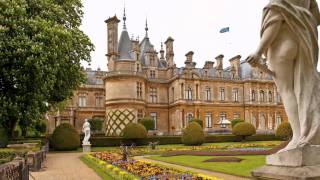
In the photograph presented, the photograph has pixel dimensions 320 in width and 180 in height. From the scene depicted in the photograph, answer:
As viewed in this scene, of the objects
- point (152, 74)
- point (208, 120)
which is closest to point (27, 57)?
point (152, 74)

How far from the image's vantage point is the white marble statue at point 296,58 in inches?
160

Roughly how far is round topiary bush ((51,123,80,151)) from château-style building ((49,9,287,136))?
1314cm

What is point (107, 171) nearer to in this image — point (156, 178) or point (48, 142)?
point (156, 178)

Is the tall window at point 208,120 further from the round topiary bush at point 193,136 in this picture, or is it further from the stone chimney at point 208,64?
→ the round topiary bush at point 193,136

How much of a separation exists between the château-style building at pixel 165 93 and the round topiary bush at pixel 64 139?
1314cm

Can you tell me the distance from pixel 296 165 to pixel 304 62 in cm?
117

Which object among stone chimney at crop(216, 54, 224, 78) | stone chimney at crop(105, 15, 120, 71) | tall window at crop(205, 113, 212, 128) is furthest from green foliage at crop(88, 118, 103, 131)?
stone chimney at crop(216, 54, 224, 78)

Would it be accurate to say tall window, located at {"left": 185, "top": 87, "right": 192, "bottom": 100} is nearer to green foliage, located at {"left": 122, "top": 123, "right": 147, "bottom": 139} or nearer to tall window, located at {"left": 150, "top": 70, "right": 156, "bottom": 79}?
tall window, located at {"left": 150, "top": 70, "right": 156, "bottom": 79}

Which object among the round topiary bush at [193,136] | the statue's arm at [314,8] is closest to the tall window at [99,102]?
the round topiary bush at [193,136]

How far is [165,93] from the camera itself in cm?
5312

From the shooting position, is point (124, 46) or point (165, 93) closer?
point (124, 46)

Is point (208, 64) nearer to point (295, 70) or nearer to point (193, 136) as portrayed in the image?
point (193, 136)

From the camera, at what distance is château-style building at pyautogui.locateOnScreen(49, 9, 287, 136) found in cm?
4562

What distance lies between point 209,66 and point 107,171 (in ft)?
146
